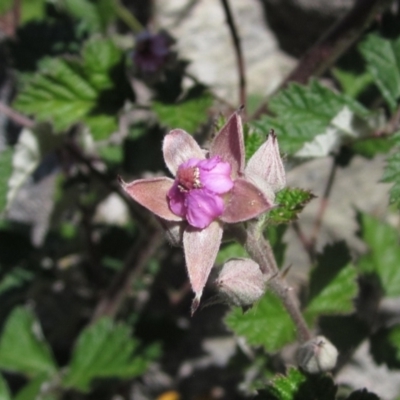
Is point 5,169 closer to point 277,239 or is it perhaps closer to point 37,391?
point 37,391

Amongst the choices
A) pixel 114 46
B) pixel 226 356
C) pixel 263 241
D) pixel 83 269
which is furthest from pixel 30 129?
pixel 226 356

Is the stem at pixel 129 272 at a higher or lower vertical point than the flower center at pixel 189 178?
lower

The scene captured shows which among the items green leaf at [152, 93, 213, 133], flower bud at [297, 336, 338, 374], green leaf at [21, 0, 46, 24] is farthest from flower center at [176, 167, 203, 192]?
green leaf at [21, 0, 46, 24]

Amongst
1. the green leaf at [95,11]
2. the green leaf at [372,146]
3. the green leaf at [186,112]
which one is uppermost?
the green leaf at [186,112]

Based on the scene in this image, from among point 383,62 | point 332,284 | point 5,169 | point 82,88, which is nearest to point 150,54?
point 82,88

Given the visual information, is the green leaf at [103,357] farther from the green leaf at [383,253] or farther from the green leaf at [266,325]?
the green leaf at [383,253]

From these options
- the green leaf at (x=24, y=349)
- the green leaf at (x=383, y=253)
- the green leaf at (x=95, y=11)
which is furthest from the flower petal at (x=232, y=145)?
the green leaf at (x=95, y=11)

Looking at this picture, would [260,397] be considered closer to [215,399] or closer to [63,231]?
[215,399]
